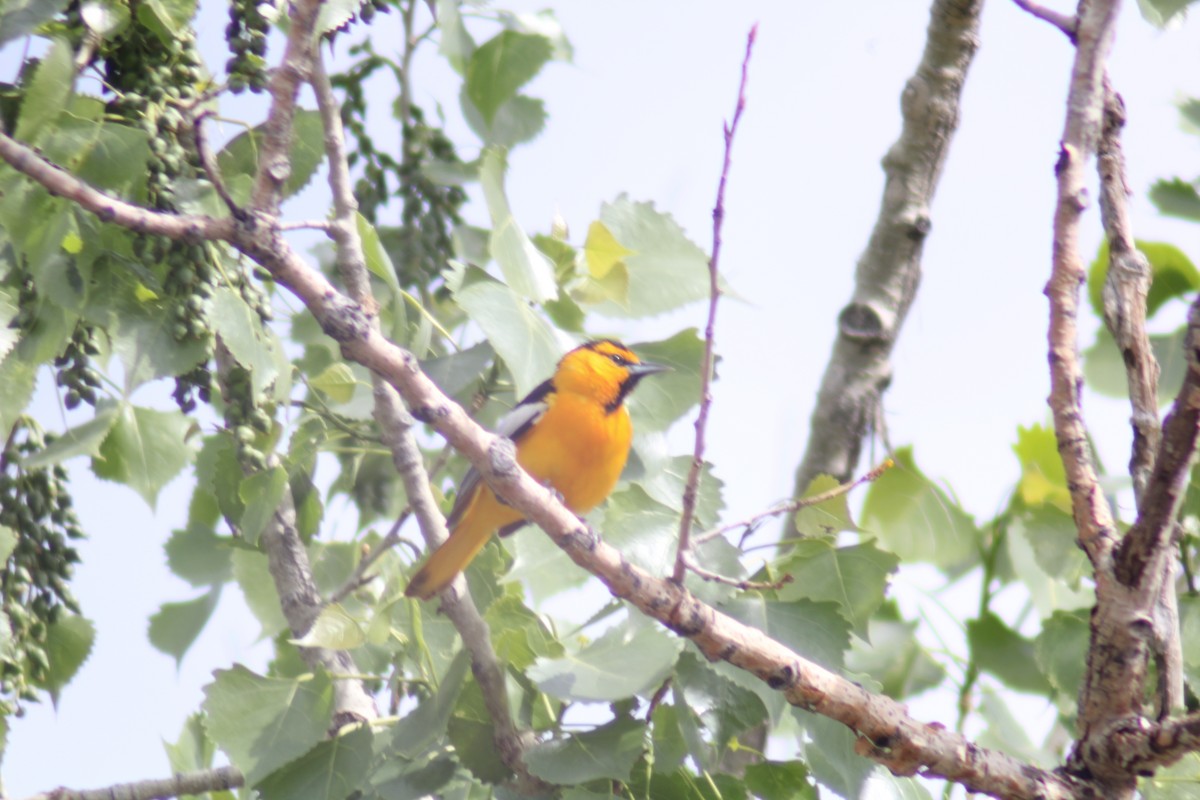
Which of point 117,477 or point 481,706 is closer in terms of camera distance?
point 481,706

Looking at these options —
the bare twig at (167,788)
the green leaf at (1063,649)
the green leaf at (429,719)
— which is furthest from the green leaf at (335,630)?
the green leaf at (1063,649)

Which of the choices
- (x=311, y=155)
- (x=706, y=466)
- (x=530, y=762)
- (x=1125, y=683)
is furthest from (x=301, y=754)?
(x=1125, y=683)

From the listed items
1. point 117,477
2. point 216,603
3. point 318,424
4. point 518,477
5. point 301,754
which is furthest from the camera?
point 216,603

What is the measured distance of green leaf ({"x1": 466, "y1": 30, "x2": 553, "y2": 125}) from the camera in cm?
317

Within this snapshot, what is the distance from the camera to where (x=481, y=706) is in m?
2.56

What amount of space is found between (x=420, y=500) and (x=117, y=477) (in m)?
0.78

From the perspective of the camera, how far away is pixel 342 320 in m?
1.89

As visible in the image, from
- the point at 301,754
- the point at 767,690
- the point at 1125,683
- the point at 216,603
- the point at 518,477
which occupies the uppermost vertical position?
the point at 518,477

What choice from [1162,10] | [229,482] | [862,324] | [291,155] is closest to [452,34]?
[291,155]

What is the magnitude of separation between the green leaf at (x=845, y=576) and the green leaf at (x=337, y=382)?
1.09 metres

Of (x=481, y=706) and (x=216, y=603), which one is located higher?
(x=481, y=706)

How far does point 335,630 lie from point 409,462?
0.59 metres

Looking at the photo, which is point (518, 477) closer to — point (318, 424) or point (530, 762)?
point (530, 762)

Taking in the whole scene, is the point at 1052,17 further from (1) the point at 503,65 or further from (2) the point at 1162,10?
(1) the point at 503,65
